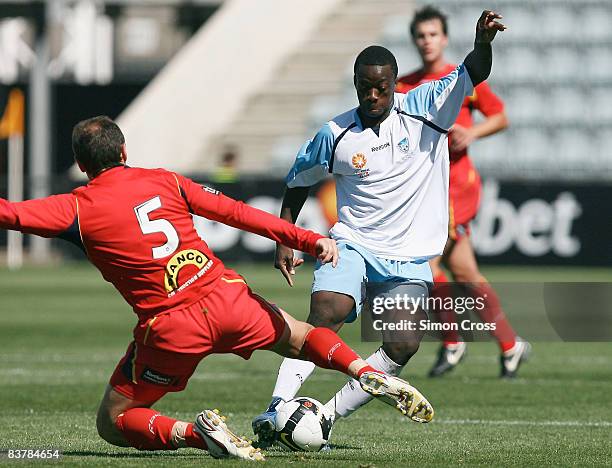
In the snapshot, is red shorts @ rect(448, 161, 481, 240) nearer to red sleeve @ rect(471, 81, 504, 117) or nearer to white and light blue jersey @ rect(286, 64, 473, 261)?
red sleeve @ rect(471, 81, 504, 117)

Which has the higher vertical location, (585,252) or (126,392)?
(126,392)

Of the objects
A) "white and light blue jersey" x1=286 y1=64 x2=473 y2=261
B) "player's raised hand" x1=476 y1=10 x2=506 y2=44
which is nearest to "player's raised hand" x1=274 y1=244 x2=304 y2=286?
"white and light blue jersey" x1=286 y1=64 x2=473 y2=261

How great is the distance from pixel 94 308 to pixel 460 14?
43.0 feet

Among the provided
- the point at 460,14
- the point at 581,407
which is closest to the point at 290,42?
the point at 460,14

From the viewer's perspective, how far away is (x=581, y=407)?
8.23 metres

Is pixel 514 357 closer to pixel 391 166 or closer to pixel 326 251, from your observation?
pixel 391 166

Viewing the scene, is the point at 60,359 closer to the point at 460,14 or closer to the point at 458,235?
the point at 458,235

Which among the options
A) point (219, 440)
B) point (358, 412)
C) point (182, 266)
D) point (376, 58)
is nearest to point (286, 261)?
point (182, 266)

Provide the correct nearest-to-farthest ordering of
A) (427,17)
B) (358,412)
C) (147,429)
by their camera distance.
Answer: (147,429) → (358,412) → (427,17)

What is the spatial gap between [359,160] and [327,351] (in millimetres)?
1233

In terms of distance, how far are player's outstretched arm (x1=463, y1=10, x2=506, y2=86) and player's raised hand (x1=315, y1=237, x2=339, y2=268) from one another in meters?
1.40

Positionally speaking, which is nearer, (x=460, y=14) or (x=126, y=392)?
(x=126, y=392)

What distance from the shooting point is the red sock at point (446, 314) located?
995 cm

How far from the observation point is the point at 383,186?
268 inches
